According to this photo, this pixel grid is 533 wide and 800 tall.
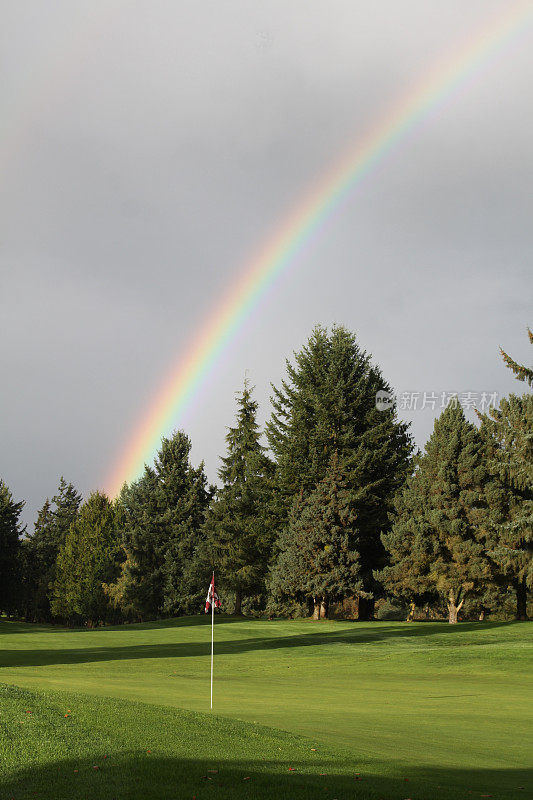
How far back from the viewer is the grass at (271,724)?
8625 mm

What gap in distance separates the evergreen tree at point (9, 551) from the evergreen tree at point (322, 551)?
38775 millimetres

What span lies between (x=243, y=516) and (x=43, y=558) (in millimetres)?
38585

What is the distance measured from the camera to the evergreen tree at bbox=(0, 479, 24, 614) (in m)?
80.7

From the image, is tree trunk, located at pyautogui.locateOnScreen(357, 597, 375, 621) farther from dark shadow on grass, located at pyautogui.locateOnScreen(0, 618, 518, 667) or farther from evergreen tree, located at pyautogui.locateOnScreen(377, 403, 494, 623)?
dark shadow on grass, located at pyautogui.locateOnScreen(0, 618, 518, 667)

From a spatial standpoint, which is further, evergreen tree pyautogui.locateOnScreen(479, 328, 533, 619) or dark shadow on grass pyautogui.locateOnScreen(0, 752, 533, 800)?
evergreen tree pyautogui.locateOnScreen(479, 328, 533, 619)

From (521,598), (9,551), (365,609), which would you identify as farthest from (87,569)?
(521,598)

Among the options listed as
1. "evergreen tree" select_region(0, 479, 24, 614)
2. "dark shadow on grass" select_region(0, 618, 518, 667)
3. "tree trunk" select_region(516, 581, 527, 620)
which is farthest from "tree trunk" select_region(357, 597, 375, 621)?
"evergreen tree" select_region(0, 479, 24, 614)

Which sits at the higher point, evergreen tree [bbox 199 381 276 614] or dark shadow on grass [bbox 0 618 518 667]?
evergreen tree [bbox 199 381 276 614]

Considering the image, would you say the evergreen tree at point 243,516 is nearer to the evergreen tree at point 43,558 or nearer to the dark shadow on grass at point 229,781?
the evergreen tree at point 43,558

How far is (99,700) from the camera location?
14.1 meters

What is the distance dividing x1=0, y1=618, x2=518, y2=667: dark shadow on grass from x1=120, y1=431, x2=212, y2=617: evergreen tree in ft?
109

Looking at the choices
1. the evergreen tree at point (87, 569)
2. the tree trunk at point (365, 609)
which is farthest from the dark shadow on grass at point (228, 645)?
the evergreen tree at point (87, 569)

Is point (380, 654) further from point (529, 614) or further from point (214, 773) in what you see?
point (529, 614)

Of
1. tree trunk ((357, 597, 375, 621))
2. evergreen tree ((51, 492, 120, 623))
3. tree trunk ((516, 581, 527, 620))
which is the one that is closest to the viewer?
tree trunk ((516, 581, 527, 620))
